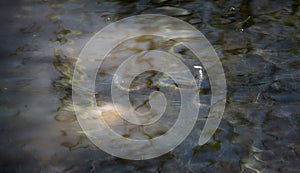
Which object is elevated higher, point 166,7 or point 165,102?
point 166,7

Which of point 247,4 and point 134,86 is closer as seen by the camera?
point 134,86

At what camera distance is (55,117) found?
3.41m

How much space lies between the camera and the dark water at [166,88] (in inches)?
120

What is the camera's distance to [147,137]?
3297mm

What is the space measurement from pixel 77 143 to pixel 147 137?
57cm

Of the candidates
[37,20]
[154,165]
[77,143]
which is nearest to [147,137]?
[154,165]

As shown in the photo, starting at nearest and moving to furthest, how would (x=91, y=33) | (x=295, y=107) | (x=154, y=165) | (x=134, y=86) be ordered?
(x=154, y=165), (x=295, y=107), (x=134, y=86), (x=91, y=33)

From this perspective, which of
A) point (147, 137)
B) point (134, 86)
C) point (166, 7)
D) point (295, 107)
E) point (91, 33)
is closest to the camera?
point (147, 137)

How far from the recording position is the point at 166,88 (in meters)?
3.84

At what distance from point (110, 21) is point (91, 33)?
357 mm

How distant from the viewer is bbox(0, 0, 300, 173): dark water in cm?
305

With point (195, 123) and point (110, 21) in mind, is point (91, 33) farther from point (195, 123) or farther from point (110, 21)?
point (195, 123)

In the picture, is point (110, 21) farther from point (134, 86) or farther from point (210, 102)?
point (210, 102)

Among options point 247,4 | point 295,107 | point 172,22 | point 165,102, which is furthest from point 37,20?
point 295,107
